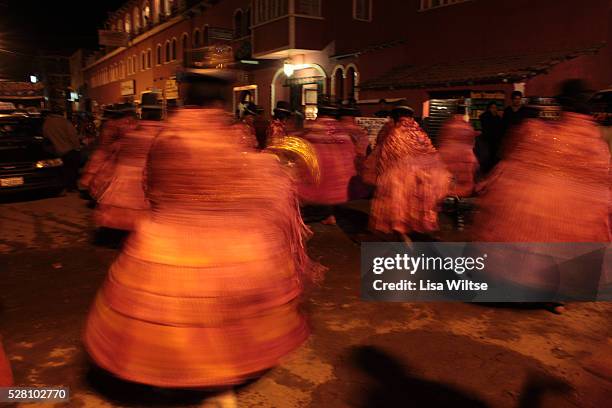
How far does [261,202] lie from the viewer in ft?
7.97

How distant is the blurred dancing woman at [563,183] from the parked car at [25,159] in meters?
9.37

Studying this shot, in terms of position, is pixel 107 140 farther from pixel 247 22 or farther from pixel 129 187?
pixel 247 22

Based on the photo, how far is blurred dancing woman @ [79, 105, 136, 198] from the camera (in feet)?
28.0

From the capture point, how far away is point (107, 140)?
28.5 feet

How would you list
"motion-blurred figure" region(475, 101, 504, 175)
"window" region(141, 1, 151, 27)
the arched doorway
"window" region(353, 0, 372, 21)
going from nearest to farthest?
"motion-blurred figure" region(475, 101, 504, 175) → "window" region(353, 0, 372, 21) → the arched doorway → "window" region(141, 1, 151, 27)

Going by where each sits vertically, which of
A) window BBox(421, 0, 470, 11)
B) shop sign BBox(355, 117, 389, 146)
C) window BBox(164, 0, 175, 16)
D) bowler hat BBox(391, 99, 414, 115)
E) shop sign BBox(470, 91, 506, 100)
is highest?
window BBox(164, 0, 175, 16)

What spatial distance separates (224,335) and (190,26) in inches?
1200

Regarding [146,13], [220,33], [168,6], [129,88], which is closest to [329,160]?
[220,33]

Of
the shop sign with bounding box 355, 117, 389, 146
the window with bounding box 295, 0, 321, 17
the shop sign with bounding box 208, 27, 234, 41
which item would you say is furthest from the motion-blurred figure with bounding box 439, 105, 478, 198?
the shop sign with bounding box 208, 27, 234, 41

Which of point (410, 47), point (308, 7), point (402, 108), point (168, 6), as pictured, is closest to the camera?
point (402, 108)

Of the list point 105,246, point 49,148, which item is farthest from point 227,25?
point 105,246

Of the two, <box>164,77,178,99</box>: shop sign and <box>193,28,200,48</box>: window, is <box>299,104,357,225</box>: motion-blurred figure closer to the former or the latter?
<box>164,77,178,99</box>: shop sign

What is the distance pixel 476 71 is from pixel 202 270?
11914 mm

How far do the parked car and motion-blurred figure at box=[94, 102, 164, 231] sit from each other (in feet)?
16.2
